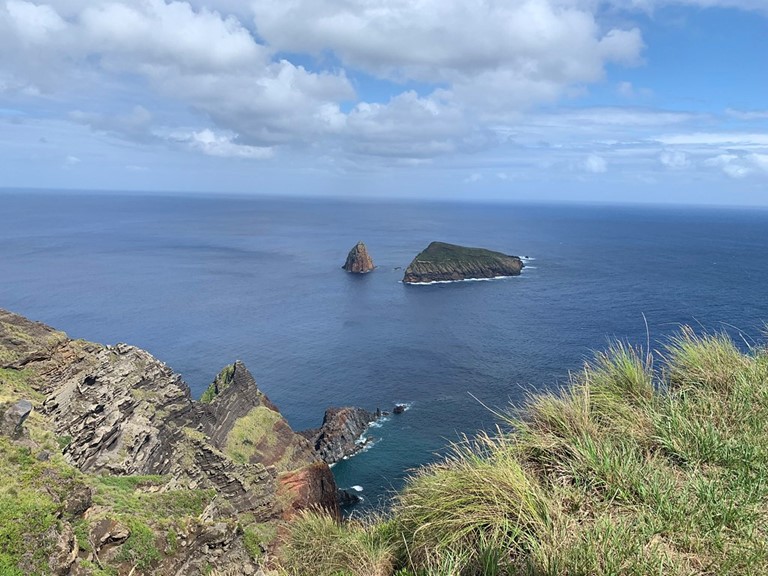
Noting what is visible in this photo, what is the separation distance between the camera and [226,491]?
40.3 metres

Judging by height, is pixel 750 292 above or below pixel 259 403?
above

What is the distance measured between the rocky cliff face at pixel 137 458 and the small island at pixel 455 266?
96413 mm

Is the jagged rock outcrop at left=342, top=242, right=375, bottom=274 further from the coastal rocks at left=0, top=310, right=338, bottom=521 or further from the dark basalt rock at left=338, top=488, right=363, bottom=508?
the dark basalt rock at left=338, top=488, right=363, bottom=508

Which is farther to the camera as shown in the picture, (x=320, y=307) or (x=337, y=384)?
(x=320, y=307)

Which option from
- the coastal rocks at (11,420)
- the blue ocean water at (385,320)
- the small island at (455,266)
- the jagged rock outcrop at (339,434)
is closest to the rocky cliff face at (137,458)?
the coastal rocks at (11,420)

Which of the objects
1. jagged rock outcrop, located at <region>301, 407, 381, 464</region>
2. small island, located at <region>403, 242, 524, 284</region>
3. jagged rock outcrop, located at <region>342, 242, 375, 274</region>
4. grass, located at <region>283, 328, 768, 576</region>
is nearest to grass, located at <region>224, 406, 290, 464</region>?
jagged rock outcrop, located at <region>301, 407, 381, 464</region>

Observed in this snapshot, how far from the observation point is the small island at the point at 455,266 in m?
154

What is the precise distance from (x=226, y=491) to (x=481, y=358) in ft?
183

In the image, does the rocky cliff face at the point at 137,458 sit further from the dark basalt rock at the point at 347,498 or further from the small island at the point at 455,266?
the small island at the point at 455,266

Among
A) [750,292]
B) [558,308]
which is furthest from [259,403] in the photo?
[750,292]

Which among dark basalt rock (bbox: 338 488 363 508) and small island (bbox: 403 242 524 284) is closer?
dark basalt rock (bbox: 338 488 363 508)

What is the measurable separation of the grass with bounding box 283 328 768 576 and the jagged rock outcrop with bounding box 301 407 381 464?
2148 inches

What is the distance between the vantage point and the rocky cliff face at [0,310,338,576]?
1945 centimetres

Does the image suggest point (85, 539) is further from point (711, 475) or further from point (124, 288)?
point (124, 288)
